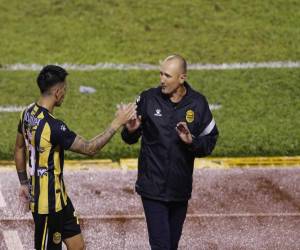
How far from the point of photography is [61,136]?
8.04 meters

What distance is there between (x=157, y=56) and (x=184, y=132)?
11878 mm

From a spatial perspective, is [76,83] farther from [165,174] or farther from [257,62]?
[165,174]

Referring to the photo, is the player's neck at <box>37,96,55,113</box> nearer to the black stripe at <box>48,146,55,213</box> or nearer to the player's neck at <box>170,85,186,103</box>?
the black stripe at <box>48,146,55,213</box>

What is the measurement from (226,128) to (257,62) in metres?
4.41

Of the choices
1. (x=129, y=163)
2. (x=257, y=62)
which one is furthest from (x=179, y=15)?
(x=129, y=163)

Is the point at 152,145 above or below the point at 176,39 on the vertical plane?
above

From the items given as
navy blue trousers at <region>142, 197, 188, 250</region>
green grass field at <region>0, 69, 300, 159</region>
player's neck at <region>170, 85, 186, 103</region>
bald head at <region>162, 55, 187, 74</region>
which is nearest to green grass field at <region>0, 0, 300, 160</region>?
green grass field at <region>0, 69, 300, 159</region>

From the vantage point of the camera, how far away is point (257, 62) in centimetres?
1962

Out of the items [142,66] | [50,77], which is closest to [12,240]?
[50,77]

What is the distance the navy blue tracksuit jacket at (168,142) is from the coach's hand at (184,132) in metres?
0.18

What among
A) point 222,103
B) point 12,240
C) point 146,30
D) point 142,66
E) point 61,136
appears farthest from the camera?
point 146,30

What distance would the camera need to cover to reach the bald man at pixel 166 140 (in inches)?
340

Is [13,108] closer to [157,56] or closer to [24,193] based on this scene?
[157,56]

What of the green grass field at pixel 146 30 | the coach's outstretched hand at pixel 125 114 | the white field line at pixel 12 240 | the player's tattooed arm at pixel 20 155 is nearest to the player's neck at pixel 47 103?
the player's tattooed arm at pixel 20 155
